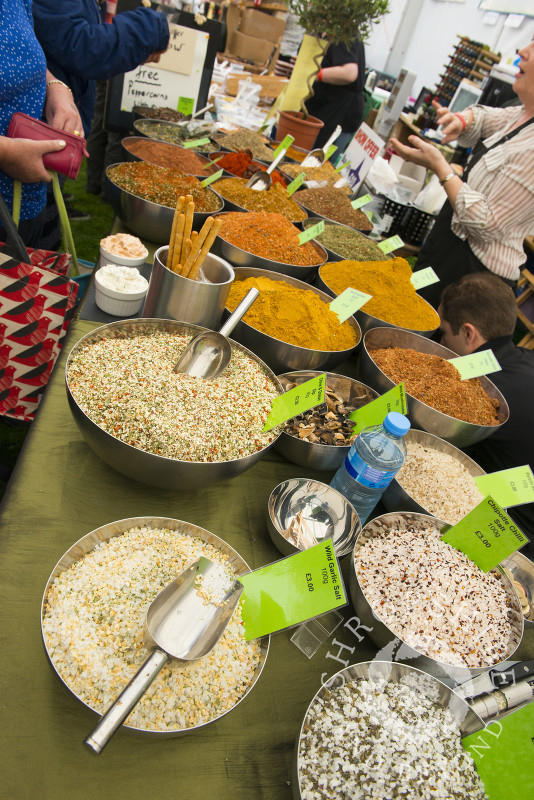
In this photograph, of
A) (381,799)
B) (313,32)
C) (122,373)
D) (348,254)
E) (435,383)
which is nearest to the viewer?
(381,799)

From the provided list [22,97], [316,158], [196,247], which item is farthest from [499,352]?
[316,158]

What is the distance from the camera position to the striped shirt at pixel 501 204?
6.55 ft

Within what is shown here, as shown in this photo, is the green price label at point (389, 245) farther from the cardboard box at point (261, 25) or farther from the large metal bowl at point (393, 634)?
the cardboard box at point (261, 25)

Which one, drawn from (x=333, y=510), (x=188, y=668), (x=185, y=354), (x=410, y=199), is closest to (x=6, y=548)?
(x=188, y=668)

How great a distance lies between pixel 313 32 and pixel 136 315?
290 centimetres

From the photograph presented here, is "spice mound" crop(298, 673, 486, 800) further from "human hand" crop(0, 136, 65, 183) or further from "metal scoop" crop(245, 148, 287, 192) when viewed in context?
"metal scoop" crop(245, 148, 287, 192)

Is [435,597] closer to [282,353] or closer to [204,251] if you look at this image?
[282,353]

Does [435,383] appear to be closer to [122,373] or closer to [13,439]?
[122,373]

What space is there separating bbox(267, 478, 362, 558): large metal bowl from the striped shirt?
→ 1636 mm

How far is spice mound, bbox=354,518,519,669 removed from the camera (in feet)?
2.84

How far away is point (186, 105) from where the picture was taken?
3035mm

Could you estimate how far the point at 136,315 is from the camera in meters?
1.45

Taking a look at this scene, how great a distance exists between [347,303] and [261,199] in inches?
31.5

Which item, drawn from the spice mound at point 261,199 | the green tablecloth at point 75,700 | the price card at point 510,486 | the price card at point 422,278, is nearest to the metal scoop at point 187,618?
the green tablecloth at point 75,700
